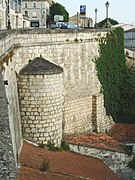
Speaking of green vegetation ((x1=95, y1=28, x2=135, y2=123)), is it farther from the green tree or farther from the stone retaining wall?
the green tree

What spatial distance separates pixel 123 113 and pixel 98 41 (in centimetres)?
518

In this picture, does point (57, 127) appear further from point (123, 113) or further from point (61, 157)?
point (123, 113)

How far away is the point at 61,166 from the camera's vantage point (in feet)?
55.2

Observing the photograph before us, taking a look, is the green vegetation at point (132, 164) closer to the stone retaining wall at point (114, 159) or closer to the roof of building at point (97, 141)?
the stone retaining wall at point (114, 159)

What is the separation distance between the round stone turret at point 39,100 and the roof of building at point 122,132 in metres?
7.00

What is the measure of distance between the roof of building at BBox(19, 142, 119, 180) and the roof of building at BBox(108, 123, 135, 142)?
4.29 metres

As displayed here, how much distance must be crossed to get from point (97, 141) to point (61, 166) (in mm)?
5986

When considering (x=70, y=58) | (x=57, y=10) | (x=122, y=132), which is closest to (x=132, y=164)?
(x=122, y=132)

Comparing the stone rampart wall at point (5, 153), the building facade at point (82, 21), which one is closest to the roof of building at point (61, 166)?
the stone rampart wall at point (5, 153)

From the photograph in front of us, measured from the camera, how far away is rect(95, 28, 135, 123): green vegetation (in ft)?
90.6

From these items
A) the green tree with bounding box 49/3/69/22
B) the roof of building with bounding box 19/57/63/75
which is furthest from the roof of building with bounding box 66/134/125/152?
the green tree with bounding box 49/3/69/22

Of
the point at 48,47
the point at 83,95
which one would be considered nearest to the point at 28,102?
the point at 48,47

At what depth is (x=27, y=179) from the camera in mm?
13453

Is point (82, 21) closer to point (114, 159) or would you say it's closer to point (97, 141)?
point (97, 141)
